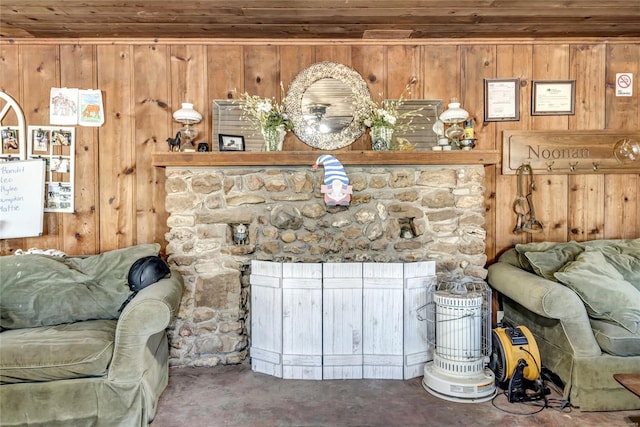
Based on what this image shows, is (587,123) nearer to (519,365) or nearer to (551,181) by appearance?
(551,181)

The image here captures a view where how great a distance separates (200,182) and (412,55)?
1829 millimetres

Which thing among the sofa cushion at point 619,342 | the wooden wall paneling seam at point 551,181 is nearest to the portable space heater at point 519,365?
the sofa cushion at point 619,342

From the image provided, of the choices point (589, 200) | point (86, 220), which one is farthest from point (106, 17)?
point (589, 200)

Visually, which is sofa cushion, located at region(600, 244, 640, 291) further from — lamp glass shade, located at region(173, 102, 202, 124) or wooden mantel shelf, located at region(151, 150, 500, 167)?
lamp glass shade, located at region(173, 102, 202, 124)

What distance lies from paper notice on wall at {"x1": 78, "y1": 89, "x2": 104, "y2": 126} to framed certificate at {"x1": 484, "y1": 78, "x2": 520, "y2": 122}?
2908mm

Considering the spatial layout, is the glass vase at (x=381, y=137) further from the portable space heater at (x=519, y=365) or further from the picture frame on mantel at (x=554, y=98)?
the portable space heater at (x=519, y=365)

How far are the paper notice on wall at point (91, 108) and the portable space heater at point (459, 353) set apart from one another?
2724 mm

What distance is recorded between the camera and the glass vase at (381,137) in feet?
8.91

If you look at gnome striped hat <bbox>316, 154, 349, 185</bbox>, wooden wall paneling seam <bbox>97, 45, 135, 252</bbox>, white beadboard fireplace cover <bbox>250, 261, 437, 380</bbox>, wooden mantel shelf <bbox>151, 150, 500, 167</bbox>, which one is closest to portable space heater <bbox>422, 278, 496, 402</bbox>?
white beadboard fireplace cover <bbox>250, 261, 437, 380</bbox>

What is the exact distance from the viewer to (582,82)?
3000 millimetres

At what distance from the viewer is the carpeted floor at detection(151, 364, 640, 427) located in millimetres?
2049

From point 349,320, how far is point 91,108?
244cm

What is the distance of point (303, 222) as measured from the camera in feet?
8.77

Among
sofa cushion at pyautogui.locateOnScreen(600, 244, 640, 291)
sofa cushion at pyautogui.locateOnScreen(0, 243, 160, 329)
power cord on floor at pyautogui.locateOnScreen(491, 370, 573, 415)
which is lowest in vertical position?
power cord on floor at pyautogui.locateOnScreen(491, 370, 573, 415)
